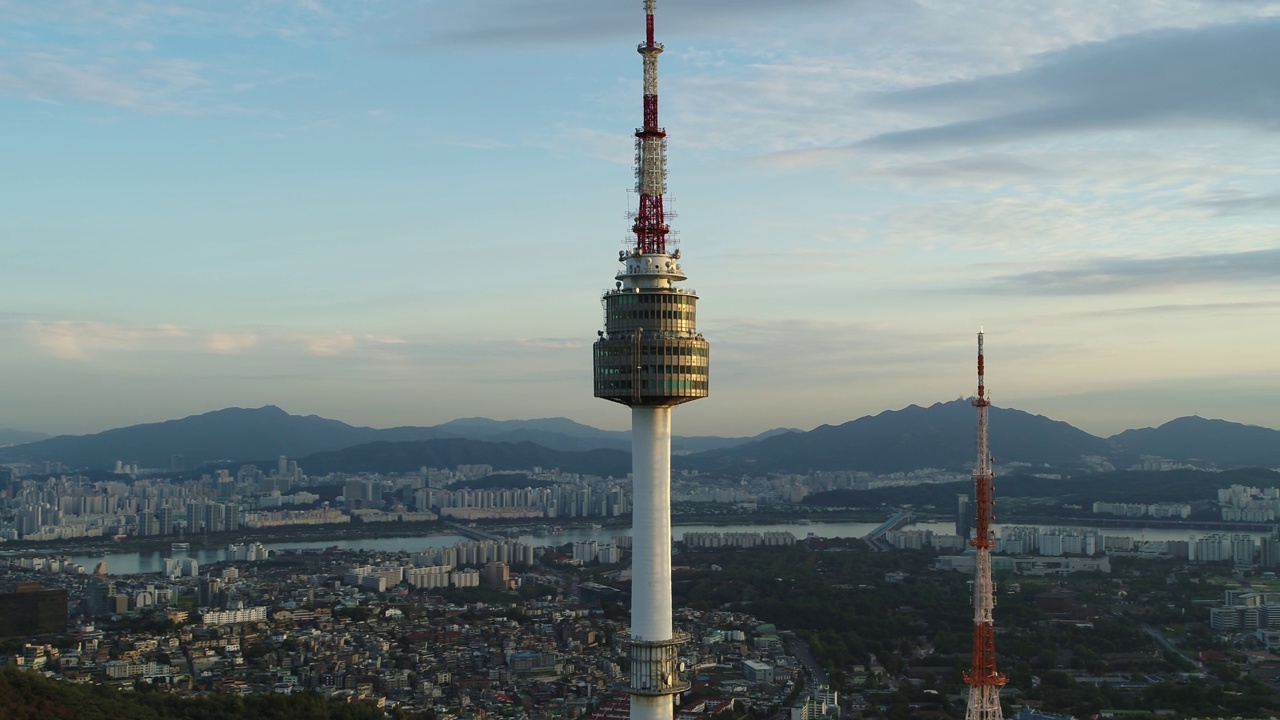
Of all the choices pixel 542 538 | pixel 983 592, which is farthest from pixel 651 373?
pixel 542 538

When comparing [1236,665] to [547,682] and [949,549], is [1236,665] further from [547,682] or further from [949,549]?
[949,549]

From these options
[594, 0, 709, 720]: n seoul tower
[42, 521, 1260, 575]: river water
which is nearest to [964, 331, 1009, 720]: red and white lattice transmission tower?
[594, 0, 709, 720]: n seoul tower

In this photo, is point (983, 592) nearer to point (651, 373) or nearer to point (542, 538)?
point (651, 373)

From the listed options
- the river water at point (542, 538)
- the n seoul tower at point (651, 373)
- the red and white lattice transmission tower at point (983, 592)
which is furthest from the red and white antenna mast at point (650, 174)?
the river water at point (542, 538)

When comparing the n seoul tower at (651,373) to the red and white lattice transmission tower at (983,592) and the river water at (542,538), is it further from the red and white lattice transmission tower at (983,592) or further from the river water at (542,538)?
the river water at (542,538)

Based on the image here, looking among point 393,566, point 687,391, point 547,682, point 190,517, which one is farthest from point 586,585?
point 190,517

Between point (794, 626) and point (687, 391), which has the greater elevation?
point (687, 391)
